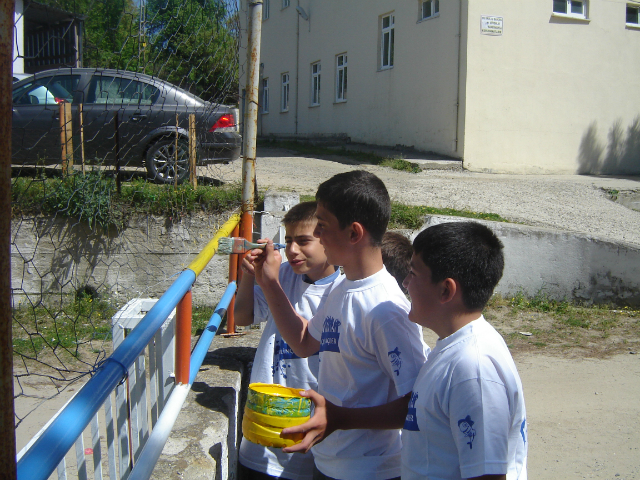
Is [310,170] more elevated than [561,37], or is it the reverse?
[561,37]

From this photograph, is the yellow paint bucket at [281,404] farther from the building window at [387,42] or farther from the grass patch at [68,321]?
the building window at [387,42]

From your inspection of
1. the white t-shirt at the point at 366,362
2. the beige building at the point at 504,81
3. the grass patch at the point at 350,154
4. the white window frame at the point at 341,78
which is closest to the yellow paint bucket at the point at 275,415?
the white t-shirt at the point at 366,362

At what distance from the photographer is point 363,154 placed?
44.2 ft

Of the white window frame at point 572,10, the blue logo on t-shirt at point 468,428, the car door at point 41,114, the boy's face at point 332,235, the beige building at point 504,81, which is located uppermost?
the white window frame at point 572,10

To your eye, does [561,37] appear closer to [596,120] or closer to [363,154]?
[596,120]

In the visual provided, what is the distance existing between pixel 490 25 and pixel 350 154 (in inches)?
168

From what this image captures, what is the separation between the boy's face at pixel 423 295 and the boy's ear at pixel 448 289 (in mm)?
11

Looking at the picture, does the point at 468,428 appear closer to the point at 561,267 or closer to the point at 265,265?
the point at 265,265

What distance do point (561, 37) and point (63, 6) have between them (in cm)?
1206

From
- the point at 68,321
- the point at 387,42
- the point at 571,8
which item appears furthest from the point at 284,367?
Result: the point at 387,42

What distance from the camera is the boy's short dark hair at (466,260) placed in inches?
56.4

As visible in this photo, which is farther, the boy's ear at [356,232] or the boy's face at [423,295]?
the boy's ear at [356,232]

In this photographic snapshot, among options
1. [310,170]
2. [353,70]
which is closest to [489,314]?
[310,170]

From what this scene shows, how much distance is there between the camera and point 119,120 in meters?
6.43
